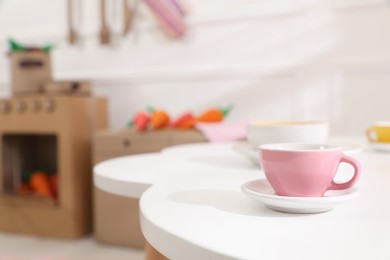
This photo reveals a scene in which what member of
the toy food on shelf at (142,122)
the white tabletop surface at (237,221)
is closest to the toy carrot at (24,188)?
the toy food on shelf at (142,122)

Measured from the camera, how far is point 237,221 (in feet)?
1.38

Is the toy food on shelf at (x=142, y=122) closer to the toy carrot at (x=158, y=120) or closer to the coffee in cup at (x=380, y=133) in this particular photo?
the toy carrot at (x=158, y=120)

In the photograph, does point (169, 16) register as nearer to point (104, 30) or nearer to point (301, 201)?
point (104, 30)

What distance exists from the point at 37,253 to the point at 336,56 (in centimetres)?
180

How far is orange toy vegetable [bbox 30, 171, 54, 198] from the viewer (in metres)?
2.48

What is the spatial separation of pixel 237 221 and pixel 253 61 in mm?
2103

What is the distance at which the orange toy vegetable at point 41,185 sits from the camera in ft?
8.14

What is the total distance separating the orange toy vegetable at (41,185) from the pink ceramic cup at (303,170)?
2195 mm

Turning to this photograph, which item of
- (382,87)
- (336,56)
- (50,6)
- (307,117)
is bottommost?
(307,117)

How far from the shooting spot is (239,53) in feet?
8.15

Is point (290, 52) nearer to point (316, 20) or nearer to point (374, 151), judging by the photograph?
point (316, 20)

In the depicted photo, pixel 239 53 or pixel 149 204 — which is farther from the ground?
pixel 239 53

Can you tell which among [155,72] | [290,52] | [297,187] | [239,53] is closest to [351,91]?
[290,52]

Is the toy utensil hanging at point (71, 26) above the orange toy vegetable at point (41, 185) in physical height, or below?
above
